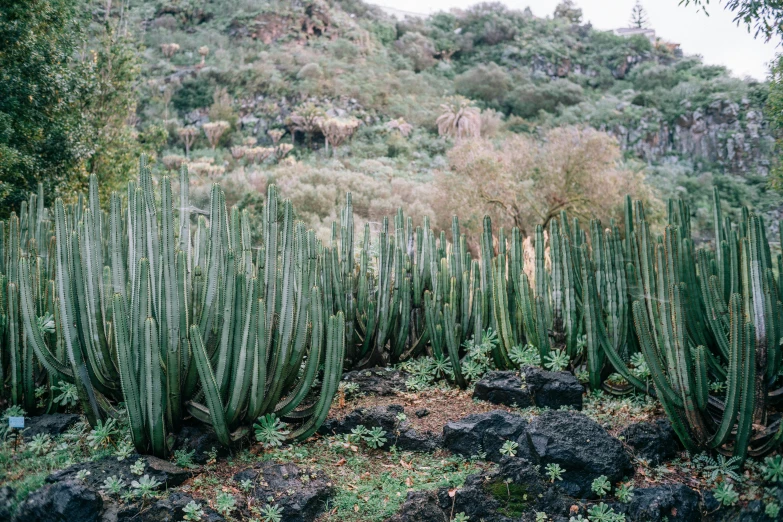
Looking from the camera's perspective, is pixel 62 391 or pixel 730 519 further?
pixel 62 391

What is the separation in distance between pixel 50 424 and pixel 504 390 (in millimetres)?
2989

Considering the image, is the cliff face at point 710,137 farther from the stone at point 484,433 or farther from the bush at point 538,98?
the stone at point 484,433

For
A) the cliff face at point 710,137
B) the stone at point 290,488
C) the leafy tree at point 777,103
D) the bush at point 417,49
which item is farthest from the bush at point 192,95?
the stone at point 290,488

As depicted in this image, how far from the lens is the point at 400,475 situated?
370cm

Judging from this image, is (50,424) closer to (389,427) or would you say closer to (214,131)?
(389,427)

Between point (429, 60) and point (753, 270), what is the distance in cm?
3268

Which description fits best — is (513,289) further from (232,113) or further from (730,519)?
(232,113)

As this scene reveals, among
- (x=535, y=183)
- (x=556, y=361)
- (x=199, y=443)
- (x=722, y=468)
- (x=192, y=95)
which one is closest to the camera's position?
(x=722, y=468)

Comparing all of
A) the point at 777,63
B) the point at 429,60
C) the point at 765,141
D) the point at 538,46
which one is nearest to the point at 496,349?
the point at 777,63

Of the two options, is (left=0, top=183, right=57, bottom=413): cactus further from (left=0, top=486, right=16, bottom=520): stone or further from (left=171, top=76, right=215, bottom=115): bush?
(left=171, top=76, right=215, bottom=115): bush

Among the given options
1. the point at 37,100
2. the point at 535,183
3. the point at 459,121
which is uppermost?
the point at 459,121

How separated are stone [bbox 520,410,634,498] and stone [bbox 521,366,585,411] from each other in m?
0.56

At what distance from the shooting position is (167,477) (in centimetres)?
329

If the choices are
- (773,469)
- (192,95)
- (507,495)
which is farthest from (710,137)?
(507,495)
